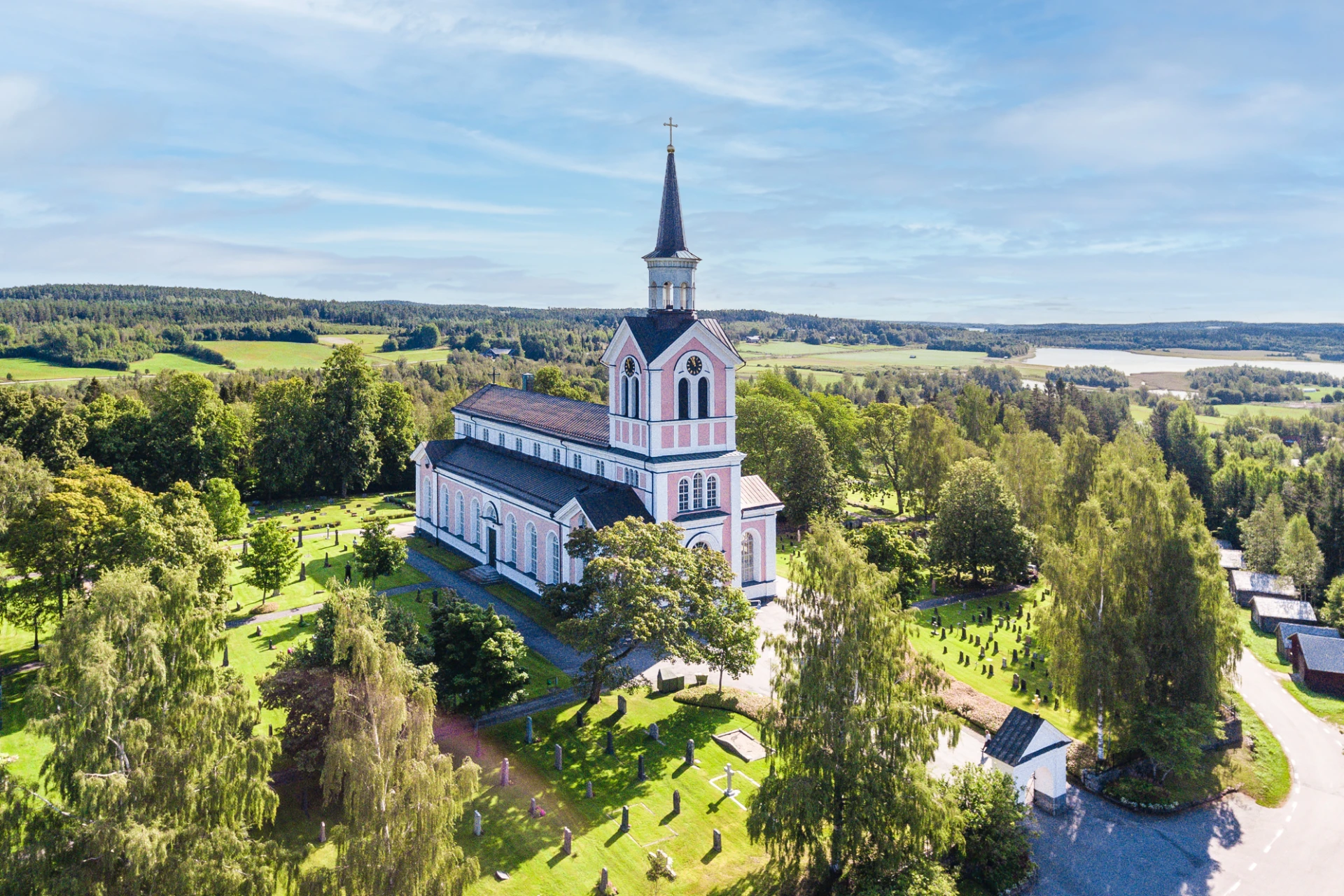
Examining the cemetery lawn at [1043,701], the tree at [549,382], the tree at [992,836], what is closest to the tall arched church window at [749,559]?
the cemetery lawn at [1043,701]

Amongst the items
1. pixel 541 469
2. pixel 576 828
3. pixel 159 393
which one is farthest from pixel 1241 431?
pixel 159 393

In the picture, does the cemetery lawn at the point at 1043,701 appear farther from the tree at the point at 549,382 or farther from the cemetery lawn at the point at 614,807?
the tree at the point at 549,382

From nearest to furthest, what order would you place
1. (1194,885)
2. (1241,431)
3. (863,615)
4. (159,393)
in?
(863,615)
(1194,885)
(159,393)
(1241,431)

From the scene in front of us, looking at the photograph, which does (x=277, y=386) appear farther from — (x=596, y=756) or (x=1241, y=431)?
(x=1241, y=431)

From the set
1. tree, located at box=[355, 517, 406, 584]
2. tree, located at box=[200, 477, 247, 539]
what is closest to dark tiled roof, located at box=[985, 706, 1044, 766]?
tree, located at box=[355, 517, 406, 584]

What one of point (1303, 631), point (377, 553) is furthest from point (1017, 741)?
point (377, 553)

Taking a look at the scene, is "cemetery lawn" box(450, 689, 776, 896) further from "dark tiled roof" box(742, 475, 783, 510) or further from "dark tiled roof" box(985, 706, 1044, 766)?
"dark tiled roof" box(742, 475, 783, 510)
